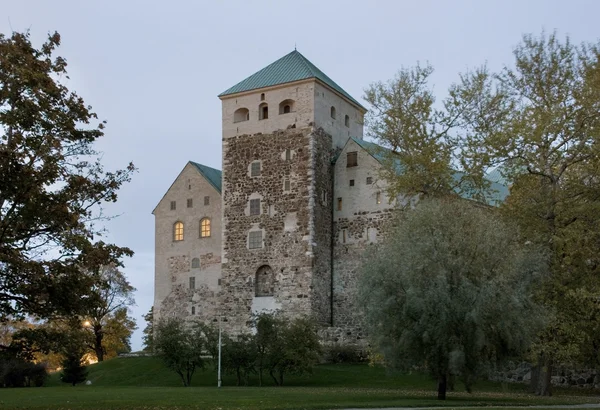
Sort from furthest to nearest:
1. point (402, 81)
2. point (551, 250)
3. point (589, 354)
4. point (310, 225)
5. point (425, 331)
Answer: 1. point (310, 225)
2. point (402, 81)
3. point (589, 354)
4. point (551, 250)
5. point (425, 331)

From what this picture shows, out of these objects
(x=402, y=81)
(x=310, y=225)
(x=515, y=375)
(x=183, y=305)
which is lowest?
(x=515, y=375)

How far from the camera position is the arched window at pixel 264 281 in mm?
52653

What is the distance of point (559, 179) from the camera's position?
35.6 m

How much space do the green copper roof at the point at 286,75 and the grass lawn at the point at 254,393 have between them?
18303 mm

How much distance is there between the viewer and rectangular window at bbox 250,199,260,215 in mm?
53562

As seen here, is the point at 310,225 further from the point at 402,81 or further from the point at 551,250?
the point at 551,250

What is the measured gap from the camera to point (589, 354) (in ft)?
121

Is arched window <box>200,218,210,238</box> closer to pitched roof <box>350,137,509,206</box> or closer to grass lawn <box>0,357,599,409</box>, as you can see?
grass lawn <box>0,357,599,409</box>

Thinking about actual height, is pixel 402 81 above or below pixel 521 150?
above

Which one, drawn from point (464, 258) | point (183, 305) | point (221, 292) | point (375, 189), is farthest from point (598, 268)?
point (183, 305)

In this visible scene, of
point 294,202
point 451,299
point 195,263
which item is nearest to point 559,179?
point 451,299

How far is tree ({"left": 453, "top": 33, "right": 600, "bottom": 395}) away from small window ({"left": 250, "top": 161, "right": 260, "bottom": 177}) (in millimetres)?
19435

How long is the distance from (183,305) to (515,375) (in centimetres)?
2407

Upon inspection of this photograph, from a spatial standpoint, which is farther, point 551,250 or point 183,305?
point 183,305
